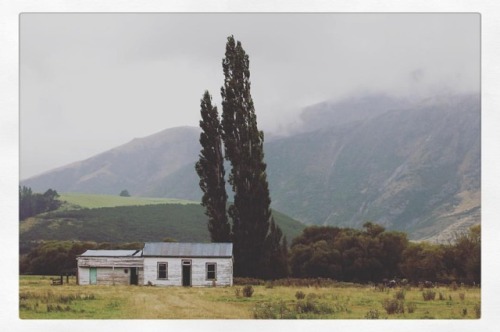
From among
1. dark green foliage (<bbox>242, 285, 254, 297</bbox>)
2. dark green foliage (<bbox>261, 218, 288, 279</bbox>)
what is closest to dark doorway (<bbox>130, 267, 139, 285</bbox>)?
dark green foliage (<bbox>242, 285, 254, 297</bbox>)

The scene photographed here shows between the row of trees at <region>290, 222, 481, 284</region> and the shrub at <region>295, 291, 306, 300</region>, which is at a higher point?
the row of trees at <region>290, 222, 481, 284</region>

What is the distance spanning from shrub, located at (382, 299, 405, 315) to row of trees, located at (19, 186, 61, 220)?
7.27 metres

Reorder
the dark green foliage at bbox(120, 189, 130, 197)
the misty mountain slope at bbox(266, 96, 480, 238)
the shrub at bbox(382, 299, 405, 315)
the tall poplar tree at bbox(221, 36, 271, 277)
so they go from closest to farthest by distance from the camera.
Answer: the shrub at bbox(382, 299, 405, 315), the tall poplar tree at bbox(221, 36, 271, 277), the misty mountain slope at bbox(266, 96, 480, 238), the dark green foliage at bbox(120, 189, 130, 197)

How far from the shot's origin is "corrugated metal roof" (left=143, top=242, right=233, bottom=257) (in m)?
16.7

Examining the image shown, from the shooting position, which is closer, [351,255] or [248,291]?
[248,291]

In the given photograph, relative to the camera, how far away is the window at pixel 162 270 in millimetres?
16547

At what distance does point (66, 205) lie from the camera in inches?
813

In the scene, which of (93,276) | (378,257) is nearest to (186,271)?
(93,276)

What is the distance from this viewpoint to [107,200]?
77.5 ft

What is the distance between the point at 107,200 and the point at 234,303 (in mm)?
9598

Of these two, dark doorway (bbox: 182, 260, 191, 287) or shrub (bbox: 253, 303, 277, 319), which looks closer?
shrub (bbox: 253, 303, 277, 319)

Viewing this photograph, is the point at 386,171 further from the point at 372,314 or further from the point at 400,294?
the point at 372,314

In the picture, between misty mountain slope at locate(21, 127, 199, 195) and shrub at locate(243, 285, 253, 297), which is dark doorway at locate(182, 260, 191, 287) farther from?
misty mountain slope at locate(21, 127, 199, 195)
